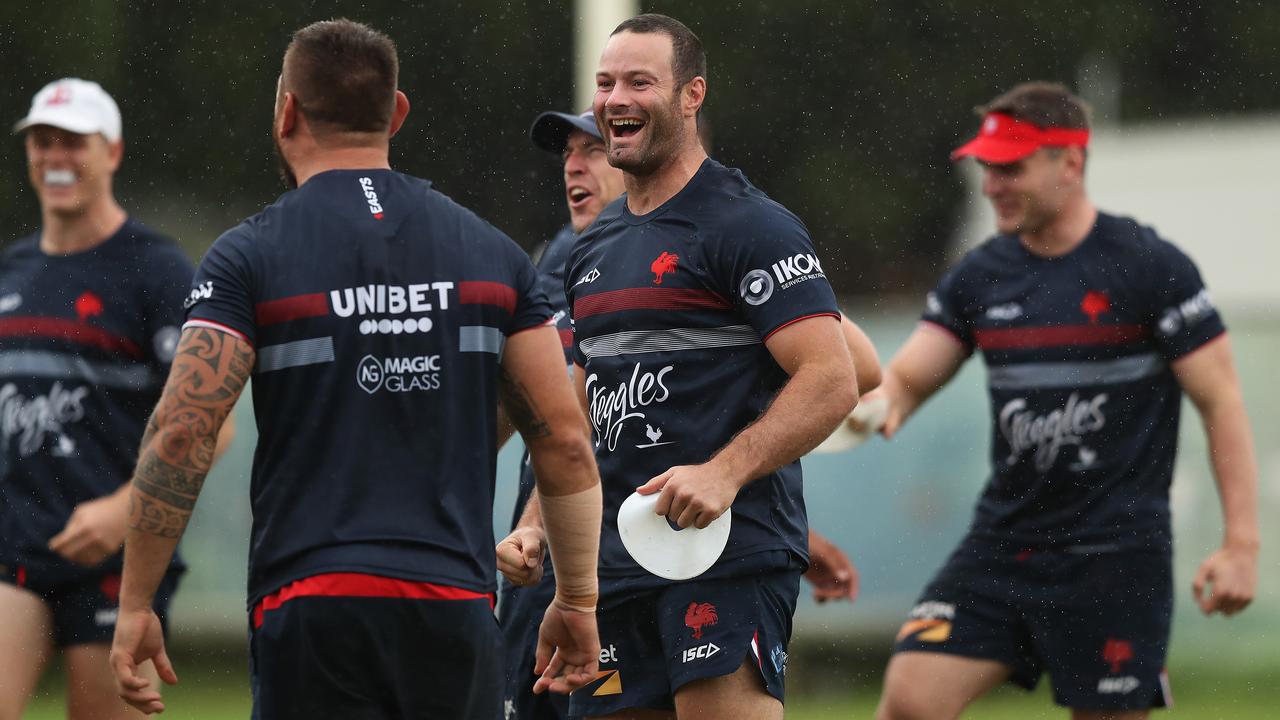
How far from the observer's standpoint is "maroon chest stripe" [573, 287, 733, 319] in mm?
5191

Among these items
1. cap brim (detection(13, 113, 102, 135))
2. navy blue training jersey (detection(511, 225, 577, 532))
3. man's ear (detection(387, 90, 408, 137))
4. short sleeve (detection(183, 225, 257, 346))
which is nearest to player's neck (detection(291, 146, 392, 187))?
man's ear (detection(387, 90, 408, 137))

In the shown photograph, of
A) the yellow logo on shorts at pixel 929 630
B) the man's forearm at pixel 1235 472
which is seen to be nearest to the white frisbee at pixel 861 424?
the yellow logo on shorts at pixel 929 630

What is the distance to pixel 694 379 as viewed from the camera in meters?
5.21

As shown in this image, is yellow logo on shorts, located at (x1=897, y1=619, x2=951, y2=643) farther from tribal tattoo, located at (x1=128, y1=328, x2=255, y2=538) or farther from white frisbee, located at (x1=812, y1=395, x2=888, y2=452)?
tribal tattoo, located at (x1=128, y1=328, x2=255, y2=538)

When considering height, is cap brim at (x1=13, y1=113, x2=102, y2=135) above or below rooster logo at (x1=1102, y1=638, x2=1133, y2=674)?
above

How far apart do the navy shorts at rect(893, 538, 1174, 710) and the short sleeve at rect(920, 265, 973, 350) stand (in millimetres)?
952

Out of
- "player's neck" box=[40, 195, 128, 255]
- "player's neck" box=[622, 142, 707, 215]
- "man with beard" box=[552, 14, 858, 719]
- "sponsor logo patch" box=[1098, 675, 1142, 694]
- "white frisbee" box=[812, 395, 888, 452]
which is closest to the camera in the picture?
"man with beard" box=[552, 14, 858, 719]

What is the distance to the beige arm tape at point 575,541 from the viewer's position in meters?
4.69

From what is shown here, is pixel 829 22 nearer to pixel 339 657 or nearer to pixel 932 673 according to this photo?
pixel 932 673

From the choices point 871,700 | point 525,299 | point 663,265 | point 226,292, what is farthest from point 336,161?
point 871,700

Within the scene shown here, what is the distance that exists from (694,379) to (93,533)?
8.52 feet

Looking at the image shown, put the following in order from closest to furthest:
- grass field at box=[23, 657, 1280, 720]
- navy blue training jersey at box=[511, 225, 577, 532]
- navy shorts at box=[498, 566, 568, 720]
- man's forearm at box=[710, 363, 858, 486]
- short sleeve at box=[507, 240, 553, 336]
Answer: short sleeve at box=[507, 240, 553, 336]
man's forearm at box=[710, 363, 858, 486]
navy shorts at box=[498, 566, 568, 720]
navy blue training jersey at box=[511, 225, 577, 532]
grass field at box=[23, 657, 1280, 720]

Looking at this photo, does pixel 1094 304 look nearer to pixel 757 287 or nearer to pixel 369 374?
pixel 757 287

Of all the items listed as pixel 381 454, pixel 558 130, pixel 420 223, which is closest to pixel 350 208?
pixel 420 223
